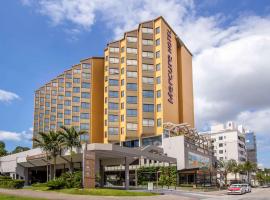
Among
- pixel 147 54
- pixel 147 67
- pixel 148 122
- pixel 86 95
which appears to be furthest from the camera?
pixel 86 95

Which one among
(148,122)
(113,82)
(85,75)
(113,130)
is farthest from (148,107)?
(85,75)

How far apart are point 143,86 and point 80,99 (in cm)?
3006

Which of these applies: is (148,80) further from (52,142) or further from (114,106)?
(52,142)

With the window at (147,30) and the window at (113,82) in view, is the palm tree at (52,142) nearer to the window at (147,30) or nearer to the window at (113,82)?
the window at (113,82)

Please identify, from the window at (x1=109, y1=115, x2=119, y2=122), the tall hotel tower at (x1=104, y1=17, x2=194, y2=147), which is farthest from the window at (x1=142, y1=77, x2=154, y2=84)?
the window at (x1=109, y1=115, x2=119, y2=122)

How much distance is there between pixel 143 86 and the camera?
300ft

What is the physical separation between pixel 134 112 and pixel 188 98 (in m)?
21.0

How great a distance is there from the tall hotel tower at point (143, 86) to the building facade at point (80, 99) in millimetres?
13211

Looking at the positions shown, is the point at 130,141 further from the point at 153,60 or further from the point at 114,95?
the point at 153,60

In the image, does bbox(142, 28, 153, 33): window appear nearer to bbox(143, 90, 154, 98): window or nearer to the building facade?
bbox(143, 90, 154, 98): window

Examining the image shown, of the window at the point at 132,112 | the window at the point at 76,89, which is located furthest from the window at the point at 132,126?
the window at the point at 76,89

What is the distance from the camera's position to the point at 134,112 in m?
92.1

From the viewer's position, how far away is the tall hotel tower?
89750 mm

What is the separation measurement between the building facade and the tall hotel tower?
1321 centimetres
